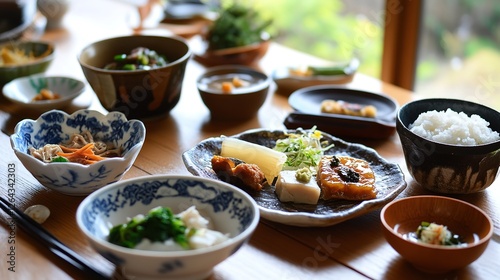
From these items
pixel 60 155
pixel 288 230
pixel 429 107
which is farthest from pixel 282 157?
pixel 60 155

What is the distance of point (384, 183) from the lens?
5.18ft

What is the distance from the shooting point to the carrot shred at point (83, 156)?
5.24ft

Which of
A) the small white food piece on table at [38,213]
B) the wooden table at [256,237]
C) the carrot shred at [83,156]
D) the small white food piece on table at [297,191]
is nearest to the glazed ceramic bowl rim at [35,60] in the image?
the wooden table at [256,237]

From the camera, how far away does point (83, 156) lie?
1608 millimetres

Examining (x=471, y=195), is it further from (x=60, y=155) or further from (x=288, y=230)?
(x=60, y=155)

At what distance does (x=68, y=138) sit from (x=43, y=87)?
2.00 feet

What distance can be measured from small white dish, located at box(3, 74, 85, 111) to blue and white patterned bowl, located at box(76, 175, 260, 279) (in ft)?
2.88

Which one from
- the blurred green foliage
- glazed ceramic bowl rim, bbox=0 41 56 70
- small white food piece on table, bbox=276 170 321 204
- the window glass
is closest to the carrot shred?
small white food piece on table, bbox=276 170 321 204

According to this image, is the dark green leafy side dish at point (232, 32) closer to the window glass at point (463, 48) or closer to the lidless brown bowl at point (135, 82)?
the lidless brown bowl at point (135, 82)

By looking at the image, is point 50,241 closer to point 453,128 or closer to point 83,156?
point 83,156

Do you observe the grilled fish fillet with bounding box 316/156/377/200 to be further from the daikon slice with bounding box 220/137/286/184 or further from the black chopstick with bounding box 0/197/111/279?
the black chopstick with bounding box 0/197/111/279

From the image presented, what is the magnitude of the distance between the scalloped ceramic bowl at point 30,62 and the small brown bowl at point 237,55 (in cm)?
64

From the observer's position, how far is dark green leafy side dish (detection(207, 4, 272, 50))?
262 cm

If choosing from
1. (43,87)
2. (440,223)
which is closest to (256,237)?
(440,223)
